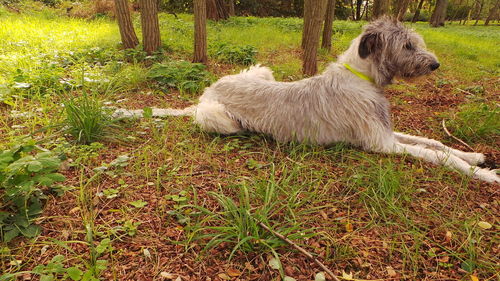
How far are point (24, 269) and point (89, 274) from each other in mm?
488

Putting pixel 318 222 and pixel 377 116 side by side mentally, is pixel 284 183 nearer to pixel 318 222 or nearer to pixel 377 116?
pixel 318 222

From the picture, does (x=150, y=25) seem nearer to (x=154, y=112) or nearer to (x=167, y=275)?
(x=154, y=112)

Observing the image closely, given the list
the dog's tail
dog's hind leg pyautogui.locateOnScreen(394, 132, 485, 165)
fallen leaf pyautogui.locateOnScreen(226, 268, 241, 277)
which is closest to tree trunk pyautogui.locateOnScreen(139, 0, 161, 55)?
the dog's tail

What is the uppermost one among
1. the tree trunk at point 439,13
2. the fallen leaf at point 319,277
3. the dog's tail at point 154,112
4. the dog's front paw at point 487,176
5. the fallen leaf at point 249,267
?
the tree trunk at point 439,13

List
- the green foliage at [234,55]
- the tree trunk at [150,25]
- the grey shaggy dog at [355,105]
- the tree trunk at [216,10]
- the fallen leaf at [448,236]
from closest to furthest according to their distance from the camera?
the fallen leaf at [448,236]
the grey shaggy dog at [355,105]
the tree trunk at [150,25]
the green foliage at [234,55]
the tree trunk at [216,10]

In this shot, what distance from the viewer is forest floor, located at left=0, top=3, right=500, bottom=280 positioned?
1905mm

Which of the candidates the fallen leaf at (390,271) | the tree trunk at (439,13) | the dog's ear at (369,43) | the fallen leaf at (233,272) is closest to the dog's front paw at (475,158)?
the dog's ear at (369,43)

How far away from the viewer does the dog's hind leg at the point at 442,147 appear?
3.26m

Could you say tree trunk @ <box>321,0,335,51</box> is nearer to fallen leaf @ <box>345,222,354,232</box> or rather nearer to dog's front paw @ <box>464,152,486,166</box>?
dog's front paw @ <box>464,152,486,166</box>

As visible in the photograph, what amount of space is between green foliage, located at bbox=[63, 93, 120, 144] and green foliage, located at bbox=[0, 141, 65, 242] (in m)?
0.94

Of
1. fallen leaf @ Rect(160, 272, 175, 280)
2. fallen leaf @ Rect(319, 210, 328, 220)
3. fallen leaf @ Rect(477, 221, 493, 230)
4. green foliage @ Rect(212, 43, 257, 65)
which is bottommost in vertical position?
fallen leaf @ Rect(160, 272, 175, 280)

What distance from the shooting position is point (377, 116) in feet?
11.3

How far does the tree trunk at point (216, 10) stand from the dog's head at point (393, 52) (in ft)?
37.8

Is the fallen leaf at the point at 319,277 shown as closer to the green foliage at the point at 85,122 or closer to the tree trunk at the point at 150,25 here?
the green foliage at the point at 85,122
